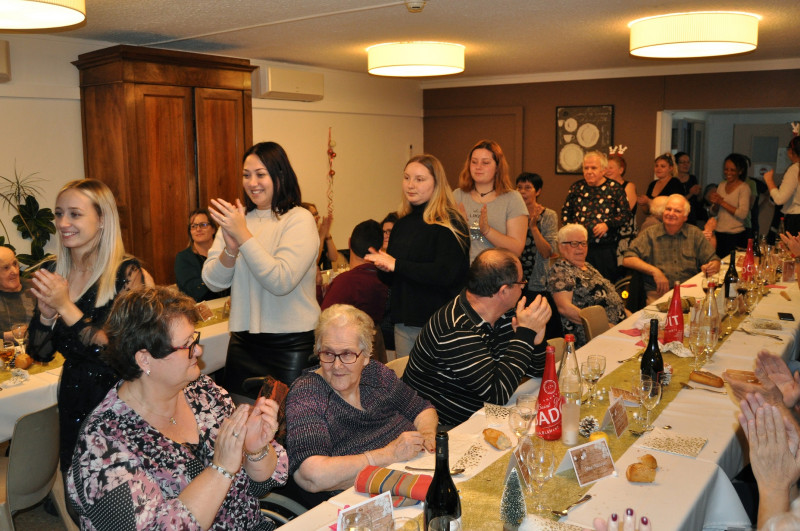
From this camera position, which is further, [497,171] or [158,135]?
[158,135]

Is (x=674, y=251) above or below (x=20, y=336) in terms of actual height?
above

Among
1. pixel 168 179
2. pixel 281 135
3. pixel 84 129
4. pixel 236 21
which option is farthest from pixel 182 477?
pixel 281 135

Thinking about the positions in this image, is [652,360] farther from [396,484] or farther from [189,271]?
[189,271]

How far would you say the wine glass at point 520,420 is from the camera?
7.36 ft

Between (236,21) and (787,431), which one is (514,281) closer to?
(787,431)

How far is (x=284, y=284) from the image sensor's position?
2984 millimetres

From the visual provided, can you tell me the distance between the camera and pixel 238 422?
180 cm

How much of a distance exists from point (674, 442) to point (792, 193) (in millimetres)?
5682

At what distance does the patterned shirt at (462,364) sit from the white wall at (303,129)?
4026mm

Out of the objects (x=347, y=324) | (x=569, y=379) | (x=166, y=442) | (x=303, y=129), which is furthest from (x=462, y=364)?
(x=303, y=129)

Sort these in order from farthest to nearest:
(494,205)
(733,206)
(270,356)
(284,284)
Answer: (733,206)
(494,205)
(270,356)
(284,284)

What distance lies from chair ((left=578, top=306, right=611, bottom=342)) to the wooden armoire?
3.38 metres

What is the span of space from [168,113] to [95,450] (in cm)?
444

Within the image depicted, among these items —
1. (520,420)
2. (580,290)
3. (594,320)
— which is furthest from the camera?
(580,290)
